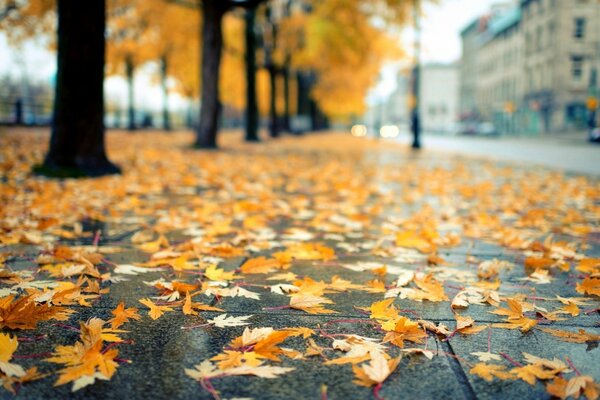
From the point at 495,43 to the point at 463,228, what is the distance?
2845 inches

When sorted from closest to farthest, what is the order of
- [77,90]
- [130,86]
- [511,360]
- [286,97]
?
1. [511,360]
2. [77,90]
3. [286,97]
4. [130,86]

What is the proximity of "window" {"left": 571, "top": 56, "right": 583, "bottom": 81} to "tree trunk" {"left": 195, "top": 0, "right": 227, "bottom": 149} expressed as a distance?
45.8m

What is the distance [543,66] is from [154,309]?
2323 inches

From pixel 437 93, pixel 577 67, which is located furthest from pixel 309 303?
pixel 437 93

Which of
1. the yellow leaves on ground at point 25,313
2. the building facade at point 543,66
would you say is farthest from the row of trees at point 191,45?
the building facade at point 543,66

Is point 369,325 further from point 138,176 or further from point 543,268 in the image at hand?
point 138,176

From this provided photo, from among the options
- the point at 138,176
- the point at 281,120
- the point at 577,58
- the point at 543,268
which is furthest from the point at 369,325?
the point at 577,58

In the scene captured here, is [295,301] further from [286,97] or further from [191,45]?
[286,97]

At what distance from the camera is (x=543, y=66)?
54375 mm

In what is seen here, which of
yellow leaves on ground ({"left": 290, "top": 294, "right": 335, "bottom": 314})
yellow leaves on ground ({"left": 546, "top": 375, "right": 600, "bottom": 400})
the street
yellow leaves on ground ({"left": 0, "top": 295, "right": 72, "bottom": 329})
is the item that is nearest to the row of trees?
the street

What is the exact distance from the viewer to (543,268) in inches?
137

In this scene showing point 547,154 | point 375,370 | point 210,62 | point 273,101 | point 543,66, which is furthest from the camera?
point 543,66

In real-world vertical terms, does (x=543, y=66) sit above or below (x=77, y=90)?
above

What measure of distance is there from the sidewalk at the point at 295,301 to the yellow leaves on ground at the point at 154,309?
0.04 feet
